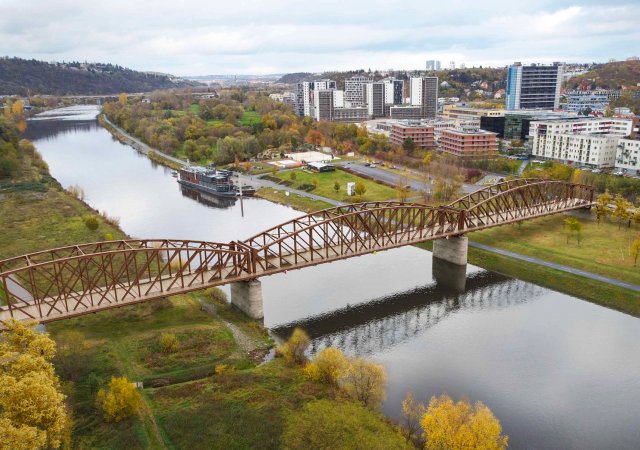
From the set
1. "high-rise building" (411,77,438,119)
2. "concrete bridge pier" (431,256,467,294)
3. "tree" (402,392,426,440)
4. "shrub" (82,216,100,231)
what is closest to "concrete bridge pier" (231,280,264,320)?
"tree" (402,392,426,440)

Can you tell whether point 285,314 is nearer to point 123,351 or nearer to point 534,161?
point 123,351

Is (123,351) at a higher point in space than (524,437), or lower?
higher

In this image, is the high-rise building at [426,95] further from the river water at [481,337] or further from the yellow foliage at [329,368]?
the yellow foliage at [329,368]

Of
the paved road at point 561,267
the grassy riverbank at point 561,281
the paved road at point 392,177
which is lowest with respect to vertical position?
the grassy riverbank at point 561,281

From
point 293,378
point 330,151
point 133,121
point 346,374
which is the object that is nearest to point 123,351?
point 293,378

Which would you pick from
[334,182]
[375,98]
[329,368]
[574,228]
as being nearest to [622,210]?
[574,228]

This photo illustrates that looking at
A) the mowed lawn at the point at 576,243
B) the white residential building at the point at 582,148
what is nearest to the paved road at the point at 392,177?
the mowed lawn at the point at 576,243
